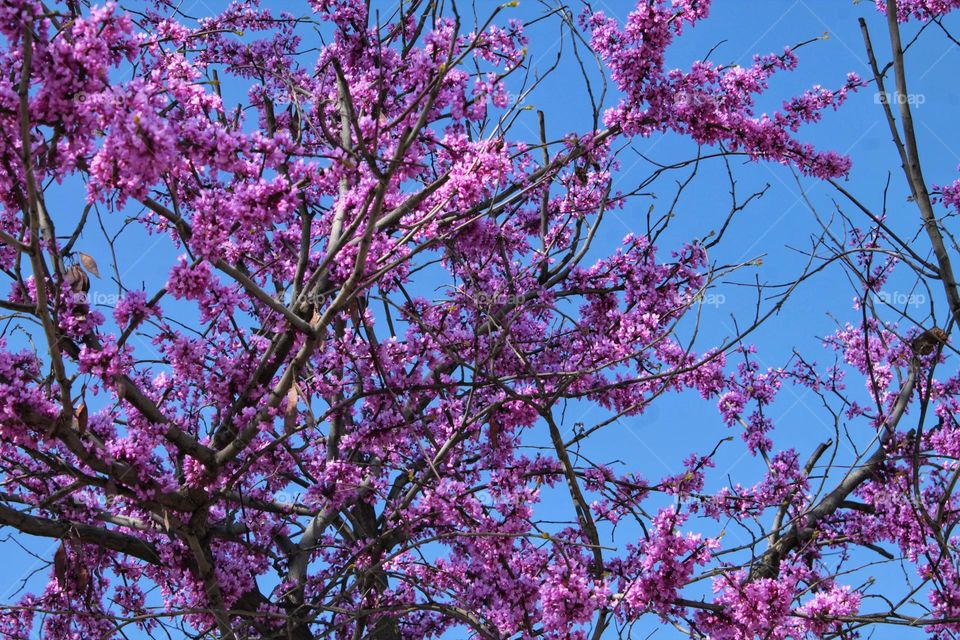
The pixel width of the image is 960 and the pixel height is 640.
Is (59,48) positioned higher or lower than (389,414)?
higher

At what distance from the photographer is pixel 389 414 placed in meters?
5.97

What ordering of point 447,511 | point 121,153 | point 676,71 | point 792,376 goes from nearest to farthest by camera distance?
point 121,153 < point 447,511 < point 676,71 < point 792,376

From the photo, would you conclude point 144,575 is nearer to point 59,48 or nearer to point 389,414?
point 389,414

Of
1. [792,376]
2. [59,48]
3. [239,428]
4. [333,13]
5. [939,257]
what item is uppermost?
[333,13]

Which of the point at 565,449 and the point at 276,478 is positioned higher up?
the point at 276,478

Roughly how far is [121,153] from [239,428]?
2016mm

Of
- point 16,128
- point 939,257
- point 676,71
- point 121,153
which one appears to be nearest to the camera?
point 939,257

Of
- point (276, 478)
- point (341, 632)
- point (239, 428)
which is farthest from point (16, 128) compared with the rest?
point (341, 632)

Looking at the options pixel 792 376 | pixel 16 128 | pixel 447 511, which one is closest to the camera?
pixel 16 128

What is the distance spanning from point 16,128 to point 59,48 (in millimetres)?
574

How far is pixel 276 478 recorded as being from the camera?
7.32 m

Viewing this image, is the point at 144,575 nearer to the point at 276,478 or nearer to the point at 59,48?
the point at 276,478

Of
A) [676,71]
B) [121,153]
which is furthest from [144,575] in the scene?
[676,71]

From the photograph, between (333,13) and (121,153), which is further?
(333,13)
